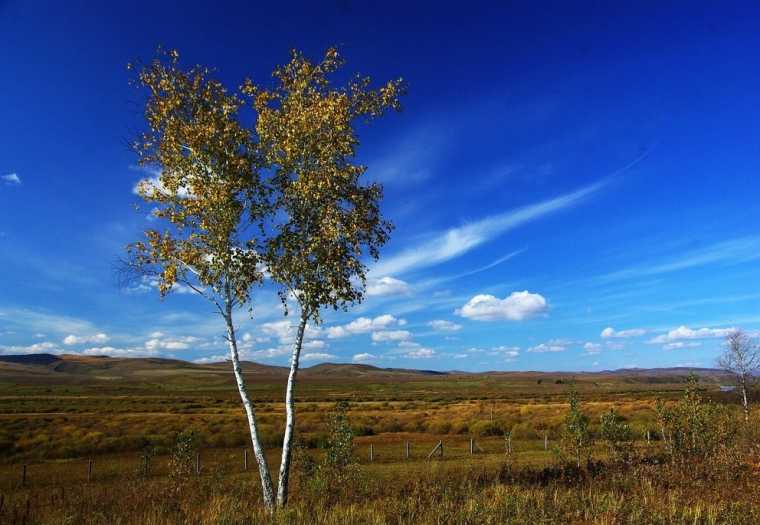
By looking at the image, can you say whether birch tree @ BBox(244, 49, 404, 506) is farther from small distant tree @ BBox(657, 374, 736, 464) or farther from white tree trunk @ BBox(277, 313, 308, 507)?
small distant tree @ BBox(657, 374, 736, 464)

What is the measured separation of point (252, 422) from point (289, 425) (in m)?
1.15

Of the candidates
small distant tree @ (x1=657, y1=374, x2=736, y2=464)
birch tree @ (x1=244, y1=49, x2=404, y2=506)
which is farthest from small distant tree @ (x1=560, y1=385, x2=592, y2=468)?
birch tree @ (x1=244, y1=49, x2=404, y2=506)

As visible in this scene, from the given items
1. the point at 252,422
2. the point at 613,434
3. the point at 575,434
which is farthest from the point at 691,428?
the point at 252,422

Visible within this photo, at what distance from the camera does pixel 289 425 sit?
1502 cm

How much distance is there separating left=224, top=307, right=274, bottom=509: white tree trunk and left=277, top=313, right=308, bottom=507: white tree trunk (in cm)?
30

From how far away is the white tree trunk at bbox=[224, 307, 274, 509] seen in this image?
1443 cm

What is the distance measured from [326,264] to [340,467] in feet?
21.0

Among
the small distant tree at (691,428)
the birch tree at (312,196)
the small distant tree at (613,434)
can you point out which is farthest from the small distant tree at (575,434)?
the birch tree at (312,196)

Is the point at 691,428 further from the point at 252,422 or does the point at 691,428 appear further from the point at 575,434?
the point at 252,422

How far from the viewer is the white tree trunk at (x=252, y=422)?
1443cm

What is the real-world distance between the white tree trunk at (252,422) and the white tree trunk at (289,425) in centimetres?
30

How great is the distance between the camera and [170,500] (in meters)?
14.8

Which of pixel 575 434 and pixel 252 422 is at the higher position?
pixel 252 422

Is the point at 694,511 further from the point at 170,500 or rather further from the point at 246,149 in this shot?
the point at 246,149
